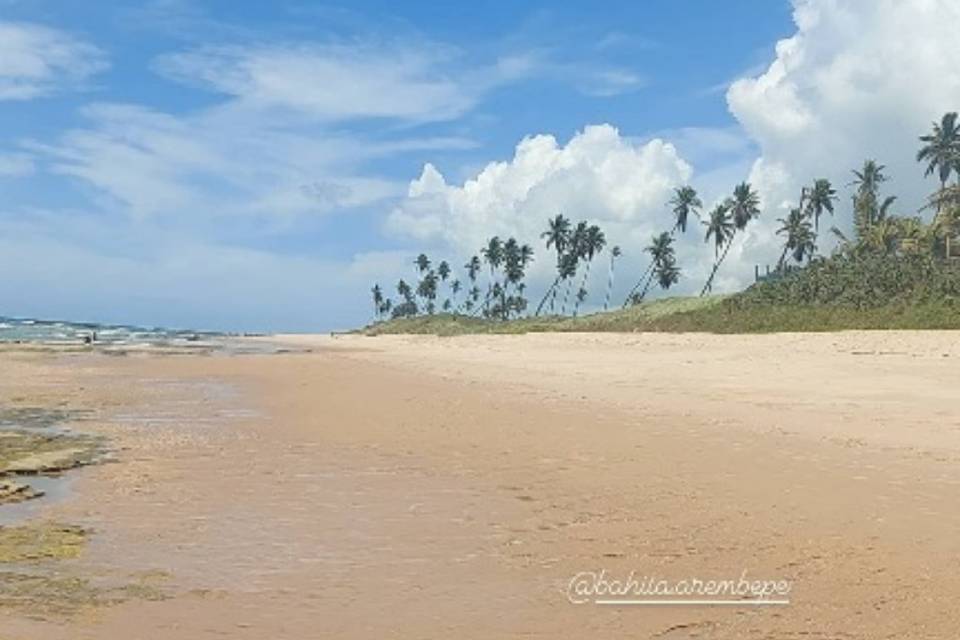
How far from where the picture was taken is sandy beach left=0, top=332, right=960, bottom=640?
7051mm

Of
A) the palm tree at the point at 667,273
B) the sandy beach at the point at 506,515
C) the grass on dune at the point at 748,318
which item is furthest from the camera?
the palm tree at the point at 667,273

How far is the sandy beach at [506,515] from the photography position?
7051 millimetres

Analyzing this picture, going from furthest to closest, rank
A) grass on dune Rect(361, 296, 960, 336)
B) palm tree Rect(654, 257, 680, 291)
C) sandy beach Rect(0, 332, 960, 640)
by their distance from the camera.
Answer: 1. palm tree Rect(654, 257, 680, 291)
2. grass on dune Rect(361, 296, 960, 336)
3. sandy beach Rect(0, 332, 960, 640)

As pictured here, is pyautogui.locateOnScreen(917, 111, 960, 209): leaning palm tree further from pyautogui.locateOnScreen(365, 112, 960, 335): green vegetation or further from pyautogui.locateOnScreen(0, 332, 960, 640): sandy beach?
pyautogui.locateOnScreen(0, 332, 960, 640): sandy beach

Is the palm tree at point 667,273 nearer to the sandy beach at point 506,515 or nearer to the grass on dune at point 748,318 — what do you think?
the grass on dune at point 748,318

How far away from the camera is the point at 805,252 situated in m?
110

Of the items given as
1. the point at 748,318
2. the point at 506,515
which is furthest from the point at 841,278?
the point at 506,515

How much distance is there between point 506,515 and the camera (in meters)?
11.0

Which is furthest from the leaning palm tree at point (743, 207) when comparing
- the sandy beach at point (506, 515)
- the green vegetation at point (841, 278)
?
the sandy beach at point (506, 515)

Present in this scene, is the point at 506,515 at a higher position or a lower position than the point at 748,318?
lower

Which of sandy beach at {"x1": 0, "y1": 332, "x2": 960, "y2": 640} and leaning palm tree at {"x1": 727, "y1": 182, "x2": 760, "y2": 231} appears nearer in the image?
sandy beach at {"x1": 0, "y1": 332, "x2": 960, "y2": 640}

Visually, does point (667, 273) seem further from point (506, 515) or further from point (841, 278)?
point (506, 515)

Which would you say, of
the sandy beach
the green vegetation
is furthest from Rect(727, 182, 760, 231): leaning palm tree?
the sandy beach

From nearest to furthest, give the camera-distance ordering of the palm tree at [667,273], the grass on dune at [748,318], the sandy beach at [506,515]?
the sandy beach at [506,515] → the grass on dune at [748,318] → the palm tree at [667,273]
